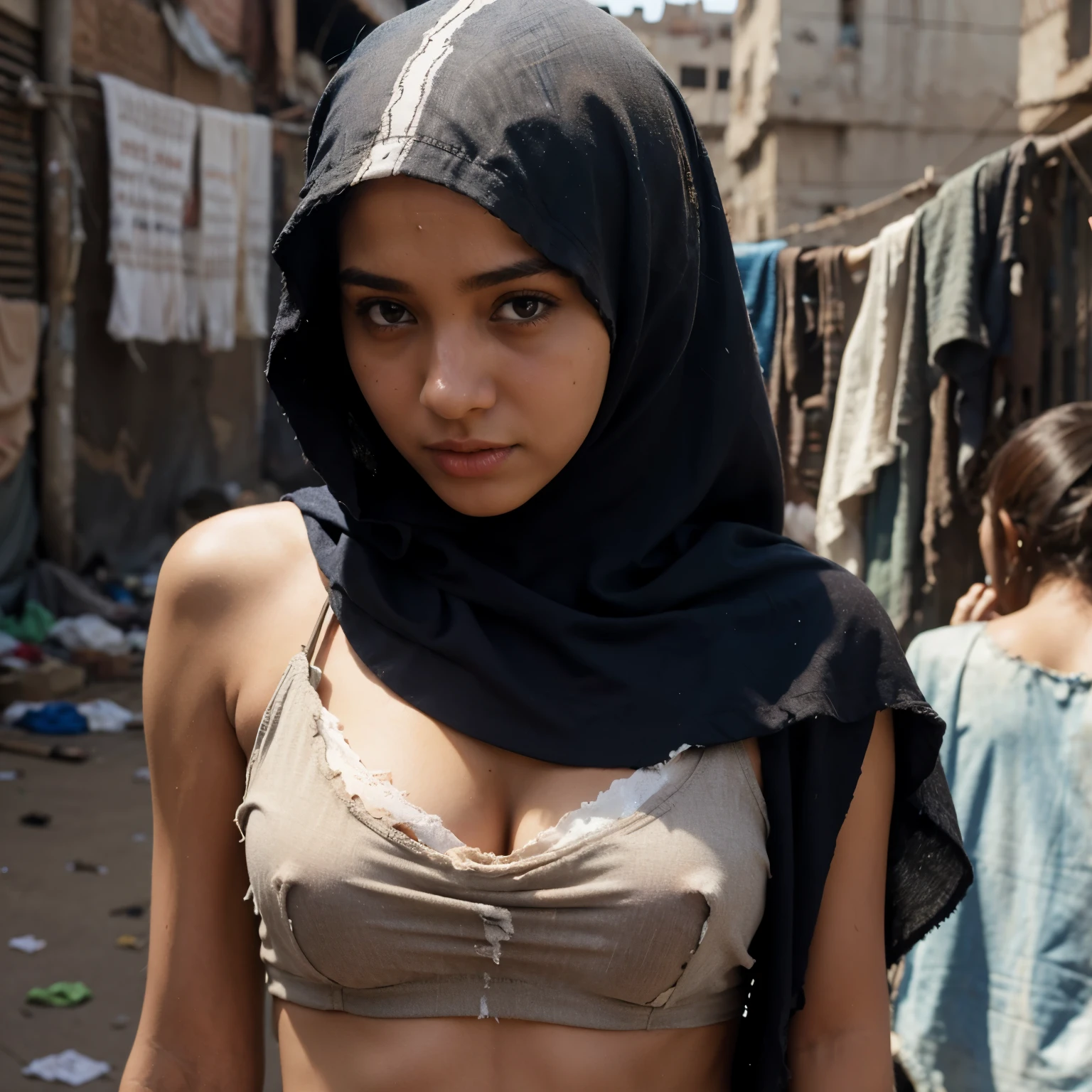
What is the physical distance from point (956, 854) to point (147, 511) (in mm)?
8406

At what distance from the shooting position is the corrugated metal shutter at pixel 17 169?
6.98 meters

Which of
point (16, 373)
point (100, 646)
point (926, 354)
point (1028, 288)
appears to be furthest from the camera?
point (16, 373)

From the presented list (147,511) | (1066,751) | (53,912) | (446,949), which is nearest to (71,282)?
(147,511)

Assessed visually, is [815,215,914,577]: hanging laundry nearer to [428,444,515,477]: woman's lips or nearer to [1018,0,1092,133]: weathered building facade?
[428,444,515,477]: woman's lips

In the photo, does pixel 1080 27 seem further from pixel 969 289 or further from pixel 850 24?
pixel 850 24

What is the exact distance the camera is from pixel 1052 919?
2.36m

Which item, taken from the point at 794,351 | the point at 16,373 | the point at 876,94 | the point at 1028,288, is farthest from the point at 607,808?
the point at 876,94

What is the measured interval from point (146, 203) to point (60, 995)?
525 cm

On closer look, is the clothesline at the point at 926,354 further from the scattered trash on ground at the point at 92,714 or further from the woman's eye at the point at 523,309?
the scattered trash on ground at the point at 92,714

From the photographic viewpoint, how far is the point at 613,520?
1.37 meters

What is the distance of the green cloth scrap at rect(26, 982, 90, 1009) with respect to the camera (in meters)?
3.41

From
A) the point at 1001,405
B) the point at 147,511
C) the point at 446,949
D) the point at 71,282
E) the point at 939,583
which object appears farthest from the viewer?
the point at 147,511

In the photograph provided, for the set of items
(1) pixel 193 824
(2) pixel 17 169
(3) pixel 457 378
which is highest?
(2) pixel 17 169

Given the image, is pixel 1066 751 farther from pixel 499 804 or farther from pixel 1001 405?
pixel 499 804
